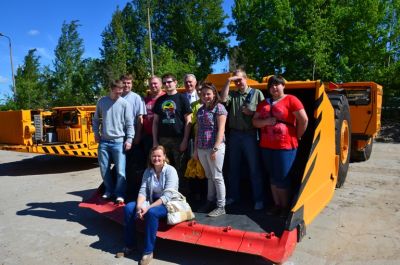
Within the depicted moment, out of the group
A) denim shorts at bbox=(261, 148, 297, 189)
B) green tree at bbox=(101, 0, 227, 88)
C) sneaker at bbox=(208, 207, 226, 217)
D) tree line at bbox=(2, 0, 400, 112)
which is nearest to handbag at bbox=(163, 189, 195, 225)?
sneaker at bbox=(208, 207, 226, 217)

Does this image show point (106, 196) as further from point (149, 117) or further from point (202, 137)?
point (202, 137)

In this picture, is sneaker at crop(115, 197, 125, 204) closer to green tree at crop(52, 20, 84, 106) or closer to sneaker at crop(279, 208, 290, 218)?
sneaker at crop(279, 208, 290, 218)

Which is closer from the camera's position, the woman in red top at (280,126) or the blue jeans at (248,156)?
the woman in red top at (280,126)

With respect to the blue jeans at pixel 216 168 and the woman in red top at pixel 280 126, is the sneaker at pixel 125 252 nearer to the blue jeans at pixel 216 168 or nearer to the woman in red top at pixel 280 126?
the blue jeans at pixel 216 168

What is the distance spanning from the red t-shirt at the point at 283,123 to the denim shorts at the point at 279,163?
2.7 inches

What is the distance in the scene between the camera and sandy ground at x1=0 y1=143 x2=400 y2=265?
4.16m

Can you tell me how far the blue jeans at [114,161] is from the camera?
17.4ft

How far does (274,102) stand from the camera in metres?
4.28

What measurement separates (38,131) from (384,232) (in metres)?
8.14

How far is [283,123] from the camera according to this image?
13.9ft

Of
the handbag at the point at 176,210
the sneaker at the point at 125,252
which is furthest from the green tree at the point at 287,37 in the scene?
the sneaker at the point at 125,252

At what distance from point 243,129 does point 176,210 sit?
122 cm

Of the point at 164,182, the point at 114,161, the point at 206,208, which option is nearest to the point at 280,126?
the point at 206,208

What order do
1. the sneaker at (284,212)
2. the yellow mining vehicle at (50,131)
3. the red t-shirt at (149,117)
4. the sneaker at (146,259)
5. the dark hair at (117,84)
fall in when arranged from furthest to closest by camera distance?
the yellow mining vehicle at (50,131) → the red t-shirt at (149,117) → the dark hair at (117,84) → the sneaker at (284,212) → the sneaker at (146,259)
